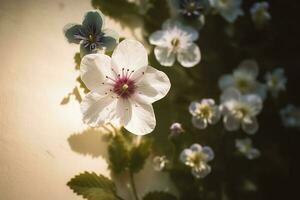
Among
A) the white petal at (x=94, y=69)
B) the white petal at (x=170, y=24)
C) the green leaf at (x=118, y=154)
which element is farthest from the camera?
the white petal at (x=170, y=24)

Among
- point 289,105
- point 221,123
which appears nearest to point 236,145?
point 221,123

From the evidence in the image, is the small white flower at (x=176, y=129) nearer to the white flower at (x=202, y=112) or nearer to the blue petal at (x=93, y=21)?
the white flower at (x=202, y=112)

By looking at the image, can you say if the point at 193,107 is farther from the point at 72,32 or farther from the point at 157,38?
the point at 72,32

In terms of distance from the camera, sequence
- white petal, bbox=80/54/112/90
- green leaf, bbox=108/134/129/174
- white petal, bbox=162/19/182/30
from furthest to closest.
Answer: white petal, bbox=162/19/182/30 < green leaf, bbox=108/134/129/174 < white petal, bbox=80/54/112/90

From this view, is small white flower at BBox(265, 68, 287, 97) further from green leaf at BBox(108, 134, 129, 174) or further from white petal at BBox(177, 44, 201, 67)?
green leaf at BBox(108, 134, 129, 174)

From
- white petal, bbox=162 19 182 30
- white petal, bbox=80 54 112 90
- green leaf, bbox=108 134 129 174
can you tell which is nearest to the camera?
white petal, bbox=80 54 112 90

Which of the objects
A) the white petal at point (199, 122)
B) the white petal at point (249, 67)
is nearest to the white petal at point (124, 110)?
the white petal at point (199, 122)

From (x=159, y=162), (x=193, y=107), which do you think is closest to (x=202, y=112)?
(x=193, y=107)

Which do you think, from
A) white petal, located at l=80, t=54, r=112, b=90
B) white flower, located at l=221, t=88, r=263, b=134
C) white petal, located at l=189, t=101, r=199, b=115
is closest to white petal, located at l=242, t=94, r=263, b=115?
white flower, located at l=221, t=88, r=263, b=134
